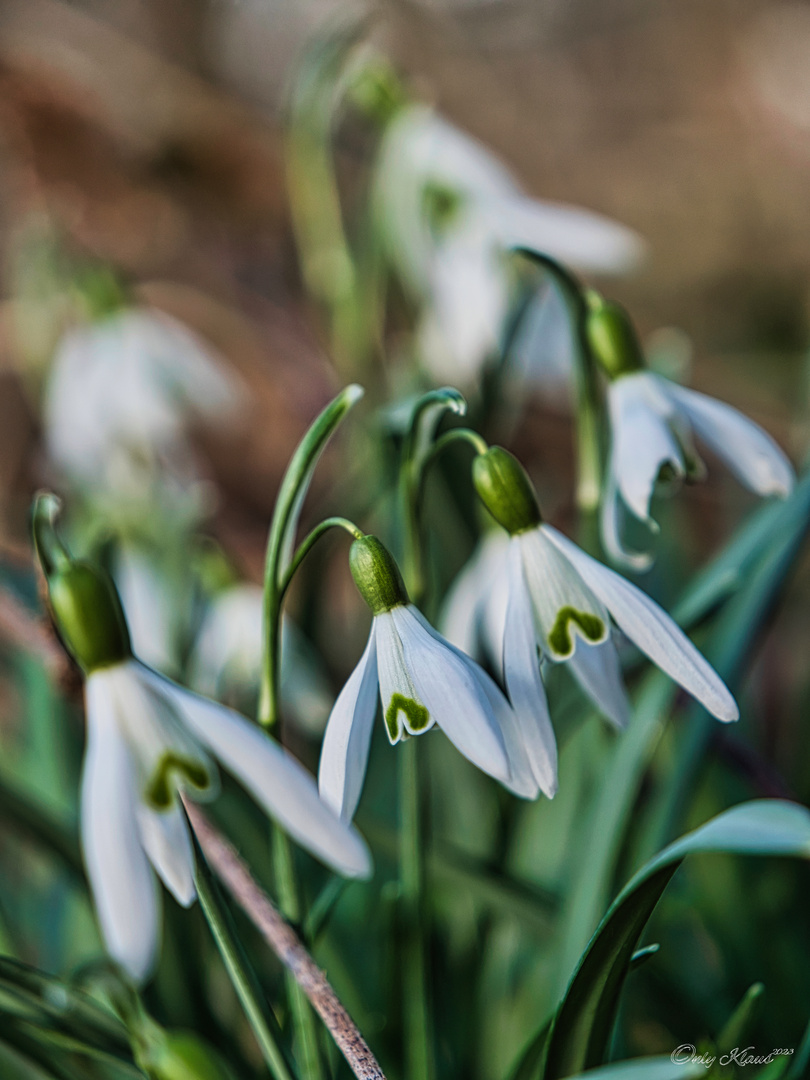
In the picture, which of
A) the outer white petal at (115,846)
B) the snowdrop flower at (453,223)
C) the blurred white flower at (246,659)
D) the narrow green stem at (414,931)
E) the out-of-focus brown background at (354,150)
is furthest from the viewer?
the out-of-focus brown background at (354,150)

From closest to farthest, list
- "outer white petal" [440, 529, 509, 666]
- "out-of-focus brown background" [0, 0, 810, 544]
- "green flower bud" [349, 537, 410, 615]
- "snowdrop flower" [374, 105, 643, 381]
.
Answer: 1. "green flower bud" [349, 537, 410, 615]
2. "outer white petal" [440, 529, 509, 666]
3. "snowdrop flower" [374, 105, 643, 381]
4. "out-of-focus brown background" [0, 0, 810, 544]

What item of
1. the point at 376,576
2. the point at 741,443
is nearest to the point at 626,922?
the point at 376,576

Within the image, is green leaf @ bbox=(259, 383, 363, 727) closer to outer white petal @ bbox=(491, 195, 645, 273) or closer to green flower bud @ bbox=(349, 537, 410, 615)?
green flower bud @ bbox=(349, 537, 410, 615)

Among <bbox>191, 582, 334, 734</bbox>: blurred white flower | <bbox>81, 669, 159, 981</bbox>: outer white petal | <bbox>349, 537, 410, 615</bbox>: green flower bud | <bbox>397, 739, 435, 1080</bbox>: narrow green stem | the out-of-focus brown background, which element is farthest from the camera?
the out-of-focus brown background

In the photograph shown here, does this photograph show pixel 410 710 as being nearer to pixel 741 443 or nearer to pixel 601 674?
pixel 601 674

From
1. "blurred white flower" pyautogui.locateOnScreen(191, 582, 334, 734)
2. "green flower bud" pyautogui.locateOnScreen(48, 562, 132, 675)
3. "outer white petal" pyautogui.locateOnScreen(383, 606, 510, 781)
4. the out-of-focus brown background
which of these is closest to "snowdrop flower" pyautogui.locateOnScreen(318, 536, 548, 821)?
"outer white petal" pyautogui.locateOnScreen(383, 606, 510, 781)

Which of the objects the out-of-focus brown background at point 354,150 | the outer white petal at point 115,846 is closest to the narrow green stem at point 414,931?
the outer white petal at point 115,846

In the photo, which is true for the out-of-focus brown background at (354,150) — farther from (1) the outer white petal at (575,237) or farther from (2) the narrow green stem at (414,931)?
(2) the narrow green stem at (414,931)
